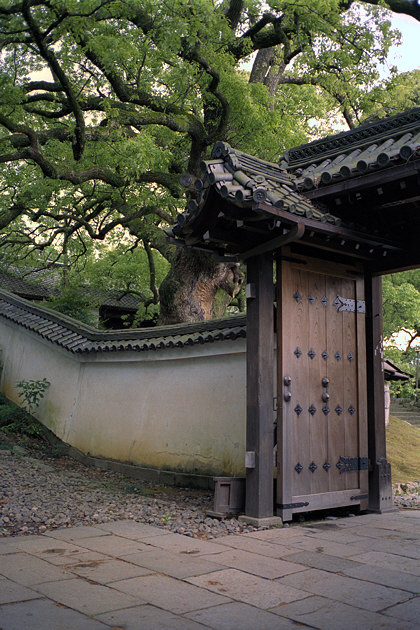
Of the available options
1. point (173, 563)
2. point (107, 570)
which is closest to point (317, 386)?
point (173, 563)

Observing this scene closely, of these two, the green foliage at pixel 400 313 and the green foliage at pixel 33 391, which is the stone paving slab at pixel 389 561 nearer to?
the green foliage at pixel 33 391

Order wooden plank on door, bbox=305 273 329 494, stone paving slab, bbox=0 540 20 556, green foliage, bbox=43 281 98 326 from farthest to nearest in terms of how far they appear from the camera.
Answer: green foliage, bbox=43 281 98 326 < wooden plank on door, bbox=305 273 329 494 < stone paving slab, bbox=0 540 20 556

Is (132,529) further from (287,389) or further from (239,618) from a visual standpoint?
(239,618)

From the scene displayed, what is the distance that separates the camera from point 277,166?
21.4ft

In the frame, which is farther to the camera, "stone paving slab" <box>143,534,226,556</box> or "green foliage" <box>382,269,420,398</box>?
"green foliage" <box>382,269,420,398</box>

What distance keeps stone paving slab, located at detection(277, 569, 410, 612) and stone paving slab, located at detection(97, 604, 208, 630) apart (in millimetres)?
672

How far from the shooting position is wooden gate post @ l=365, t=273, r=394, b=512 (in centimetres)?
630

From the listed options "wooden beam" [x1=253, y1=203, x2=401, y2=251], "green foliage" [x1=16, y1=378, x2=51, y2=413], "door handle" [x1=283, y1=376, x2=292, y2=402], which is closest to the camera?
"wooden beam" [x1=253, y1=203, x2=401, y2=251]

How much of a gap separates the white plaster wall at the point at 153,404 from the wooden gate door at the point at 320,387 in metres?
1.30

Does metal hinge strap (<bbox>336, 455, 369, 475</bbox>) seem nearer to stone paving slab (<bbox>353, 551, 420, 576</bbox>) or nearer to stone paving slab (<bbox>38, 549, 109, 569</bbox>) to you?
stone paving slab (<bbox>353, 551, 420, 576</bbox>)

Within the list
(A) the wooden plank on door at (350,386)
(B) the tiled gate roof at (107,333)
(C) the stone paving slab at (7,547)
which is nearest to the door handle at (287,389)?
(A) the wooden plank on door at (350,386)

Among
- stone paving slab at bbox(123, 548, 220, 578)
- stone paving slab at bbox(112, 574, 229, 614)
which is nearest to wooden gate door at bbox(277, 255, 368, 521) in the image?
stone paving slab at bbox(123, 548, 220, 578)

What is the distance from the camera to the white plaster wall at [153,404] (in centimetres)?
721

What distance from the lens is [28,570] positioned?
3744 mm
